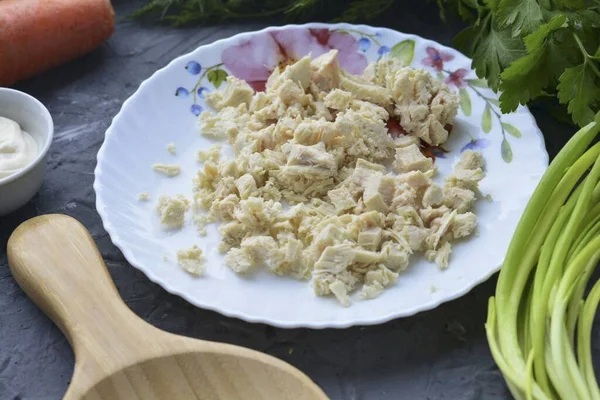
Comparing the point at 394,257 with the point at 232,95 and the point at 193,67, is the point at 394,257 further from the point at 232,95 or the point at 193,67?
the point at 193,67

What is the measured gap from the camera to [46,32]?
267 cm

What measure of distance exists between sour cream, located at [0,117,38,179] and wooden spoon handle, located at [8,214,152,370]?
0.73 feet

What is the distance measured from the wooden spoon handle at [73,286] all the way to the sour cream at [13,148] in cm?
22

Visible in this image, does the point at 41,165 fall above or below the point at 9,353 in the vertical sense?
above

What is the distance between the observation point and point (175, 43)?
2838 mm

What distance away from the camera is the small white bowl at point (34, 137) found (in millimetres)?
2075

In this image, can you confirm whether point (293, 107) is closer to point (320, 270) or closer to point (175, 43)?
point (320, 270)

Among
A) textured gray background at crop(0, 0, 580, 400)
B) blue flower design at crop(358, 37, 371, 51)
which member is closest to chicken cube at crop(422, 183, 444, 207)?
textured gray background at crop(0, 0, 580, 400)

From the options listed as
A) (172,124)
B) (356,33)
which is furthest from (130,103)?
(356,33)

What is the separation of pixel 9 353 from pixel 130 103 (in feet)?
2.85

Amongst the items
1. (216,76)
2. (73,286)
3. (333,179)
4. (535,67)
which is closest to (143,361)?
(73,286)

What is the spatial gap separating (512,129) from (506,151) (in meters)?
0.09

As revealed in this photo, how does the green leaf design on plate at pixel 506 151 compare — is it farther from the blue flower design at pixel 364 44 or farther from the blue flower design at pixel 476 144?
the blue flower design at pixel 364 44

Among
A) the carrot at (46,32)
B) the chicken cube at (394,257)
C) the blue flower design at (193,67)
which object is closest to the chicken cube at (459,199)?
the chicken cube at (394,257)
